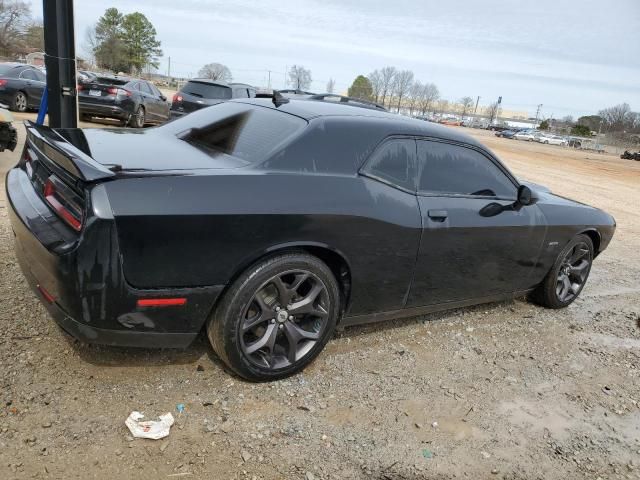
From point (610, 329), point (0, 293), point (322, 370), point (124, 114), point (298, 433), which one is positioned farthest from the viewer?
point (124, 114)

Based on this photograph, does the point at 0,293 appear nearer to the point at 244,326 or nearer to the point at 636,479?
the point at 244,326

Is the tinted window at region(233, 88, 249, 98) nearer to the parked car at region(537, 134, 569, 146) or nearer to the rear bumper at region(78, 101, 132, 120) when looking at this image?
the rear bumper at region(78, 101, 132, 120)

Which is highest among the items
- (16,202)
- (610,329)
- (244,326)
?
(16,202)

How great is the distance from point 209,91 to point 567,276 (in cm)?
1020

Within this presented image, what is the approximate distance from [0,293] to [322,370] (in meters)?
2.27

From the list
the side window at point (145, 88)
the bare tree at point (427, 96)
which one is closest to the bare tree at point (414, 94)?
the bare tree at point (427, 96)

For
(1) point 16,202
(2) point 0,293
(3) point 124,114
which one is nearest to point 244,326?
(1) point 16,202

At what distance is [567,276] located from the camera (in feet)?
16.2

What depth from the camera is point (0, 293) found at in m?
3.66

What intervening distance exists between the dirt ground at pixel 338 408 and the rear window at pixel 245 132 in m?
1.25

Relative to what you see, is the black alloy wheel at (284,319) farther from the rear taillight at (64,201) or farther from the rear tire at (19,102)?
the rear tire at (19,102)

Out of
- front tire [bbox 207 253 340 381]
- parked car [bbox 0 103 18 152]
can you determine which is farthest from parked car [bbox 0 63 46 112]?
front tire [bbox 207 253 340 381]

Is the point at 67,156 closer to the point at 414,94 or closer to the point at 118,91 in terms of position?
the point at 118,91

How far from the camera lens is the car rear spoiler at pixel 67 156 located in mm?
2465
